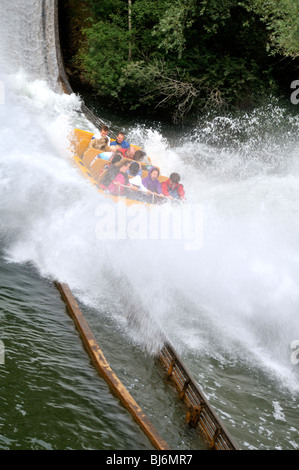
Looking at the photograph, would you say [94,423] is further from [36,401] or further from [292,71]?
[292,71]

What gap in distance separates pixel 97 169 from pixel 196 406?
6.36 metres

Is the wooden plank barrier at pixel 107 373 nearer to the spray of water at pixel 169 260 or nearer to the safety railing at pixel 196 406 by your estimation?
the safety railing at pixel 196 406

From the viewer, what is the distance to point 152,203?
33.1 ft

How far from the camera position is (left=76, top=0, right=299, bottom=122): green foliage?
18938 mm

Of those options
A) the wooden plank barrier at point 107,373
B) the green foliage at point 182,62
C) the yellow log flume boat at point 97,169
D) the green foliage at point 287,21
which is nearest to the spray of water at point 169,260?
the yellow log flume boat at point 97,169

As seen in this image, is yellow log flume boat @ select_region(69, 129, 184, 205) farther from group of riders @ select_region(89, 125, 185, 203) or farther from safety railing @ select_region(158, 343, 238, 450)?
safety railing @ select_region(158, 343, 238, 450)

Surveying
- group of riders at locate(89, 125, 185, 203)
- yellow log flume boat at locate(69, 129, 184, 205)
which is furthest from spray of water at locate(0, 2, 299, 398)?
group of riders at locate(89, 125, 185, 203)

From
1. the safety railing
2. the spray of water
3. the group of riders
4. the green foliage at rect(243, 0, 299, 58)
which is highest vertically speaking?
the green foliage at rect(243, 0, 299, 58)

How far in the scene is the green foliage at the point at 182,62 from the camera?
18.9 metres

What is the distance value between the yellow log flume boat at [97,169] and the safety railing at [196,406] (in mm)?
4167

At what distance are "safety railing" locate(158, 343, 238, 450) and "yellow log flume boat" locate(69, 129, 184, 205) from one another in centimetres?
417
